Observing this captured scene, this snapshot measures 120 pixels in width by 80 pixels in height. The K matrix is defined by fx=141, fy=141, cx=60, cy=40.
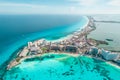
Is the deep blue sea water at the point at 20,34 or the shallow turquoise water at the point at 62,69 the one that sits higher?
the deep blue sea water at the point at 20,34

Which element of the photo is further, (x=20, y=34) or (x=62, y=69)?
(x=20, y=34)

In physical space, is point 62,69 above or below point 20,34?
below

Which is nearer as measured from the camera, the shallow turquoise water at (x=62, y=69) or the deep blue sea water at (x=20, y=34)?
the shallow turquoise water at (x=62, y=69)

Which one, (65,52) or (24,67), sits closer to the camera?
(24,67)

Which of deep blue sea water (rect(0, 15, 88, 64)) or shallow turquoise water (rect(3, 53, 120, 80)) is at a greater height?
deep blue sea water (rect(0, 15, 88, 64))

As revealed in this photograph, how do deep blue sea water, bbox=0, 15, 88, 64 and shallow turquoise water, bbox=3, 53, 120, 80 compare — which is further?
deep blue sea water, bbox=0, 15, 88, 64

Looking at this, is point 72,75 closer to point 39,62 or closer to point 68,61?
point 68,61

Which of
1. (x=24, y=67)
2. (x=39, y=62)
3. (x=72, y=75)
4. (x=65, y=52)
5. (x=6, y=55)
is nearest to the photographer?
(x=72, y=75)

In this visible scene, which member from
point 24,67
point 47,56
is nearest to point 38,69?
point 24,67
